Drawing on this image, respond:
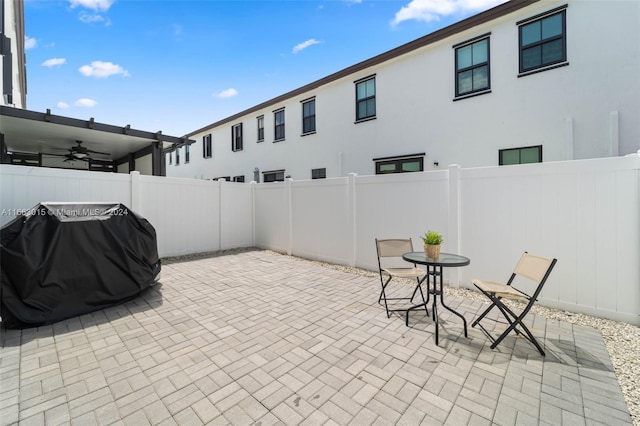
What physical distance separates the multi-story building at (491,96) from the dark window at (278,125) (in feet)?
4.45

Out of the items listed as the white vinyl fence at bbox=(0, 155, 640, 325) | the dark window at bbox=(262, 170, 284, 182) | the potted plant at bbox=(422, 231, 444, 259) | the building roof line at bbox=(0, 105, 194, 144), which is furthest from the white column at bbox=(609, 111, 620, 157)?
the building roof line at bbox=(0, 105, 194, 144)

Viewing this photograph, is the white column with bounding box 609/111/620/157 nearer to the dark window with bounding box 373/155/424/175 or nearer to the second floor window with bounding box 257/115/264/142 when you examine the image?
the dark window with bounding box 373/155/424/175

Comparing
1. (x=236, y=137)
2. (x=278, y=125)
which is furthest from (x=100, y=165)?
(x=278, y=125)

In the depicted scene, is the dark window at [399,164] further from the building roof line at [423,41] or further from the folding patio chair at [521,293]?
the folding patio chair at [521,293]

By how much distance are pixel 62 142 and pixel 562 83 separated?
14110 mm

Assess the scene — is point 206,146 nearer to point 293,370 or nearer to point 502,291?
point 293,370

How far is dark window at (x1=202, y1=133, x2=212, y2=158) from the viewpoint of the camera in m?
17.3

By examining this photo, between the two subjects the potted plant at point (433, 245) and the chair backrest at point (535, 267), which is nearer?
the chair backrest at point (535, 267)

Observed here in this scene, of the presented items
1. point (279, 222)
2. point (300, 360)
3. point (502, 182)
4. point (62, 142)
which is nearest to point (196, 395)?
point (300, 360)

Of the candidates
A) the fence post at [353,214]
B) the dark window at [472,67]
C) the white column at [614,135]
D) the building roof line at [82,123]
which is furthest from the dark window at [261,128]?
the white column at [614,135]

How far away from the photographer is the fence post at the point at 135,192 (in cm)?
644

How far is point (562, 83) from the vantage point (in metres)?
6.24

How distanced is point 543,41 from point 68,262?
33.2ft

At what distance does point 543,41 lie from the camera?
21.3ft
